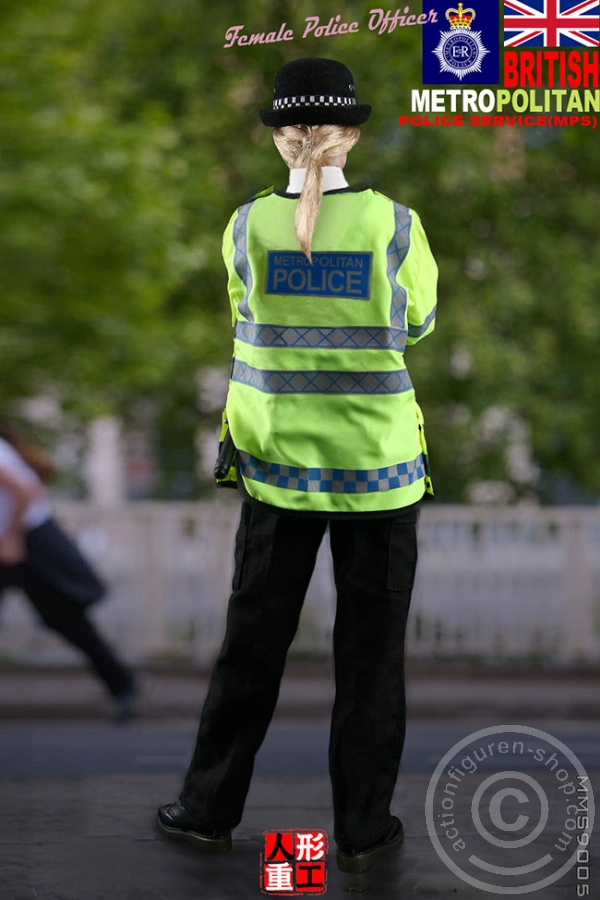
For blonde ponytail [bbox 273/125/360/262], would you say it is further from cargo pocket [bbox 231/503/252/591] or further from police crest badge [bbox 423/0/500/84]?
police crest badge [bbox 423/0/500/84]

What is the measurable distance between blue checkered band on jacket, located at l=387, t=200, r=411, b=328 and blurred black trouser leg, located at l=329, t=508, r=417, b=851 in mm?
457

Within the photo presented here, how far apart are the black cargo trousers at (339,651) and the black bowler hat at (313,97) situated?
0.89 meters

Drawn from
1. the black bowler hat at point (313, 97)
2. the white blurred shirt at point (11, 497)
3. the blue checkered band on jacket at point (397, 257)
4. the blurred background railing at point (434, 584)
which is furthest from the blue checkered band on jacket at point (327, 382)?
the blurred background railing at point (434, 584)

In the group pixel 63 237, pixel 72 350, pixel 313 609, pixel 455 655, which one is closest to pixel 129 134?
pixel 63 237

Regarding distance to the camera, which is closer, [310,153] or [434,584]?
[310,153]

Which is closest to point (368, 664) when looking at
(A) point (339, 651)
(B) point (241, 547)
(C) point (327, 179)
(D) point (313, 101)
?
(A) point (339, 651)

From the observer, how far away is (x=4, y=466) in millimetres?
7141

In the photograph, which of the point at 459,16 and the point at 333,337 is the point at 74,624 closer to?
the point at 459,16

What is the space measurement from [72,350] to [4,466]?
502cm

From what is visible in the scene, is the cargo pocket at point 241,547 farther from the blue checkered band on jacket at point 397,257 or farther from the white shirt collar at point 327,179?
the white shirt collar at point 327,179

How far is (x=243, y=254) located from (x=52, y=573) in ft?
14.7

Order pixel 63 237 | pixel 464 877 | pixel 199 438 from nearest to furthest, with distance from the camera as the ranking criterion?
1. pixel 464 877
2. pixel 63 237
3. pixel 199 438

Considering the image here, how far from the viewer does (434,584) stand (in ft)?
35.2

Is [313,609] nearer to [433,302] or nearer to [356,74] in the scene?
[356,74]
